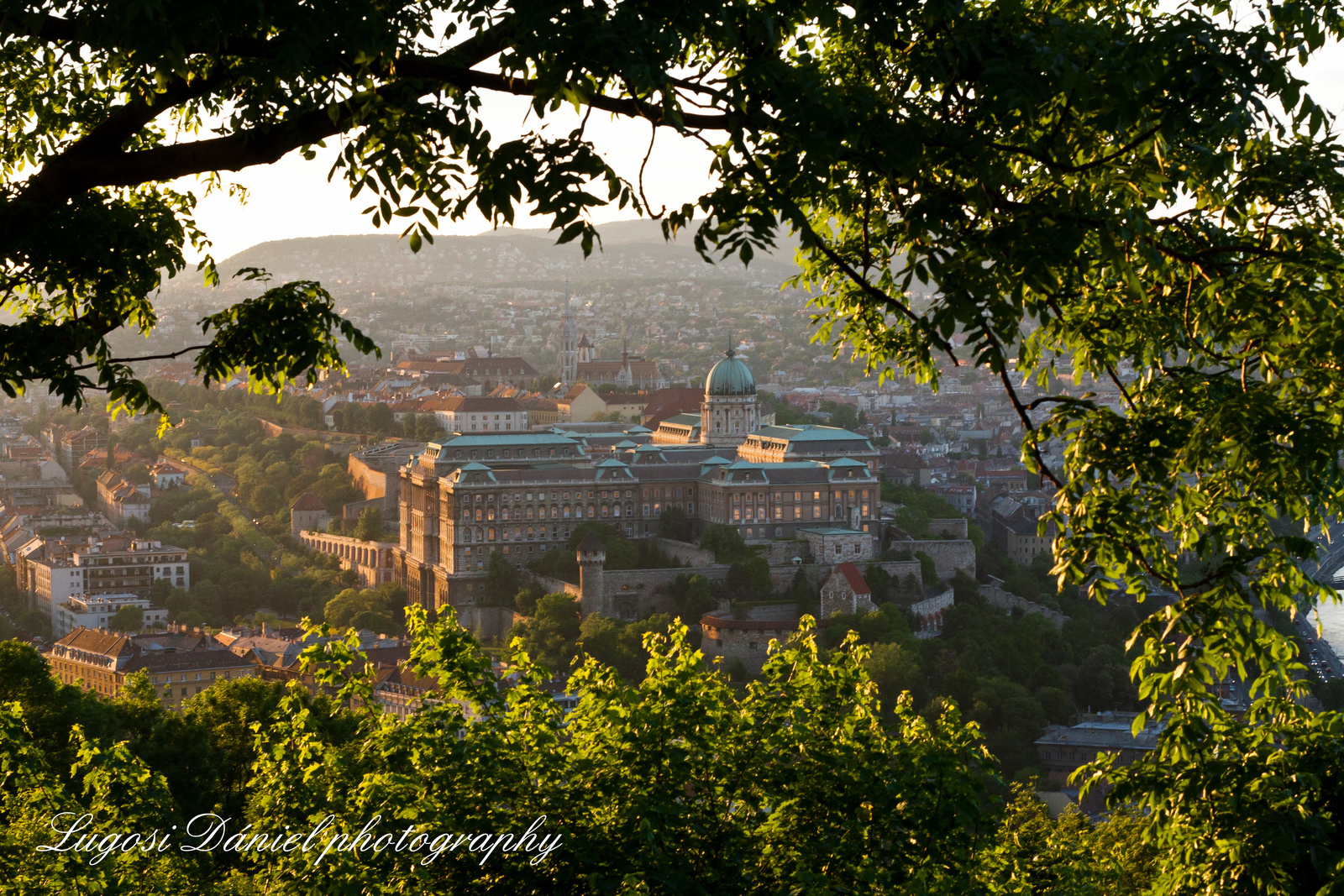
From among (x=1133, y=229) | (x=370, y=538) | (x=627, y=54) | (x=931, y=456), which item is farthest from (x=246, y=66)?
(x=931, y=456)

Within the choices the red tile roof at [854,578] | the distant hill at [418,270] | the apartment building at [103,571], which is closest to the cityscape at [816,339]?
the red tile roof at [854,578]

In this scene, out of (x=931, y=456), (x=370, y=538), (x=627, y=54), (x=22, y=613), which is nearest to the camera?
(x=627, y=54)

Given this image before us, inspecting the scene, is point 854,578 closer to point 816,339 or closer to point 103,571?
point 103,571

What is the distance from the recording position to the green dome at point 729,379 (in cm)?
6200

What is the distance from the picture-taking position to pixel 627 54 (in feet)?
11.1

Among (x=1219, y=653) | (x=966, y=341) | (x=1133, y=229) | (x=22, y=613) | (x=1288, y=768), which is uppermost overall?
(x=1133, y=229)

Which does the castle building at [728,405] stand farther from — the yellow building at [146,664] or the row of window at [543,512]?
the yellow building at [146,664]

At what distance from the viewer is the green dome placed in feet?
203

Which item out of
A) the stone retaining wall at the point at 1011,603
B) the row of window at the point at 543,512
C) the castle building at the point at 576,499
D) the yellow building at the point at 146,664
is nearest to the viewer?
the yellow building at the point at 146,664

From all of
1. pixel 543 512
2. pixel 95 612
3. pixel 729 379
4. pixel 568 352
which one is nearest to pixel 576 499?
pixel 543 512

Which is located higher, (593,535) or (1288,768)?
(1288,768)

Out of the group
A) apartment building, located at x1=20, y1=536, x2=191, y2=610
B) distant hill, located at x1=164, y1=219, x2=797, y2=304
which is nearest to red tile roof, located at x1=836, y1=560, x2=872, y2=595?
apartment building, located at x1=20, y1=536, x2=191, y2=610

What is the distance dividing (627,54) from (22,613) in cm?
4975

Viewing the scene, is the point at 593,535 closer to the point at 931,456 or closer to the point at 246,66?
the point at 931,456
